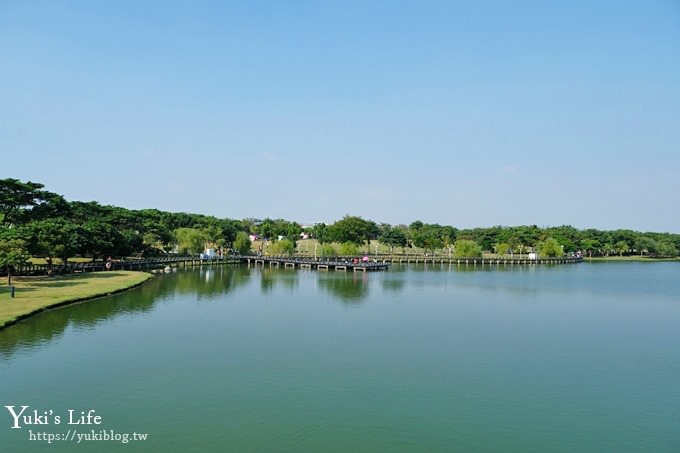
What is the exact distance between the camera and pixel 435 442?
1247cm

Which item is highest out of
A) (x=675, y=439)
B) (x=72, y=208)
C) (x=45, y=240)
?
(x=72, y=208)

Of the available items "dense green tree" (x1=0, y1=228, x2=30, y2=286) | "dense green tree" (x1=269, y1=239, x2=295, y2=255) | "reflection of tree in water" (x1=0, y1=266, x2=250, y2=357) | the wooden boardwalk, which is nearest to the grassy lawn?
"reflection of tree in water" (x1=0, y1=266, x2=250, y2=357)

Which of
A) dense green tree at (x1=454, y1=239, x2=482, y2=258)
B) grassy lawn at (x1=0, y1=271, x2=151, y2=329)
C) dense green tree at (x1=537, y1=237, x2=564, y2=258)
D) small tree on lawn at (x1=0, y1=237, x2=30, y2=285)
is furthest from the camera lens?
dense green tree at (x1=537, y1=237, x2=564, y2=258)

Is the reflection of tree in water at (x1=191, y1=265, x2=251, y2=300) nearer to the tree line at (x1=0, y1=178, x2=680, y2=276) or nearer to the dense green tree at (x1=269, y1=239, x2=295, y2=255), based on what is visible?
the tree line at (x1=0, y1=178, x2=680, y2=276)

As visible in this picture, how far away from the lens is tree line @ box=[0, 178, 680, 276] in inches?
1625

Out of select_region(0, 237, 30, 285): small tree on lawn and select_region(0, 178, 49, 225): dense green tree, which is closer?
select_region(0, 237, 30, 285): small tree on lawn

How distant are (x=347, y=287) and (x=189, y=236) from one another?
A: 108 ft

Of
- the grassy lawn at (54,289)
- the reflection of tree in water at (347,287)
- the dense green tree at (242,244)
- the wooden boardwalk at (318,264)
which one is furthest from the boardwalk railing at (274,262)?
the reflection of tree in water at (347,287)

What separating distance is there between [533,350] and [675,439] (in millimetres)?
9010

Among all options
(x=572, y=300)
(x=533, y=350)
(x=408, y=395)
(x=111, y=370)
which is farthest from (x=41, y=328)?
(x=572, y=300)

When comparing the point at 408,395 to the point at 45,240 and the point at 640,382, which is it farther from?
the point at 45,240

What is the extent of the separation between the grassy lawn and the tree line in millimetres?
2180

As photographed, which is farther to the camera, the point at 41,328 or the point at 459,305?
the point at 459,305

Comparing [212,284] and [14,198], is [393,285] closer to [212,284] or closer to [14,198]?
[212,284]
